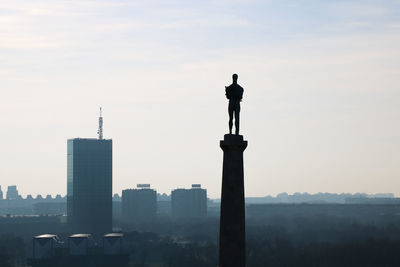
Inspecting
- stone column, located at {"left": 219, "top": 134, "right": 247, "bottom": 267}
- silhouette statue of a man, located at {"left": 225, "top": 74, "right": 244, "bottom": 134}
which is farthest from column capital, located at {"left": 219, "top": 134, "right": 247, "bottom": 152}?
silhouette statue of a man, located at {"left": 225, "top": 74, "right": 244, "bottom": 134}

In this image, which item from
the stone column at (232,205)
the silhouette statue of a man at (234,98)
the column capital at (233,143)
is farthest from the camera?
the silhouette statue of a man at (234,98)

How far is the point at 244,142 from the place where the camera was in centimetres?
4547

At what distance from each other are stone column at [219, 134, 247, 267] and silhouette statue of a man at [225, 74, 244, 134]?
174cm

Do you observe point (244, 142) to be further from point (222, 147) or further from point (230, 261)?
point (230, 261)

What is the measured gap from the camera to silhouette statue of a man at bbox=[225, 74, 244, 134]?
47.0m

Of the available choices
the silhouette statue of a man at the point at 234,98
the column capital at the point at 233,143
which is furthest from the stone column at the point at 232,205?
the silhouette statue of a man at the point at 234,98

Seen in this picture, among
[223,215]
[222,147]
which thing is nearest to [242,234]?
[223,215]

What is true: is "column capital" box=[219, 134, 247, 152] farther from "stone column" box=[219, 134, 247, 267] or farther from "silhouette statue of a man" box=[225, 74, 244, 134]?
"silhouette statue of a man" box=[225, 74, 244, 134]

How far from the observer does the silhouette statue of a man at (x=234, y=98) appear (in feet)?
154

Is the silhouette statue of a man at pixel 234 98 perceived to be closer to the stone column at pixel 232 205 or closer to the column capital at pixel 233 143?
the column capital at pixel 233 143

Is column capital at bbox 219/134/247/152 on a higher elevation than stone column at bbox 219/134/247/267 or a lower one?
higher

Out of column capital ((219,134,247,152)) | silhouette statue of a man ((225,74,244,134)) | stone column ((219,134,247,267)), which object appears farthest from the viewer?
silhouette statue of a man ((225,74,244,134))

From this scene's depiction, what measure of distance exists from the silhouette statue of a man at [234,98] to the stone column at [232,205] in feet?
5.70

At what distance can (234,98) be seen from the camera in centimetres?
4734
